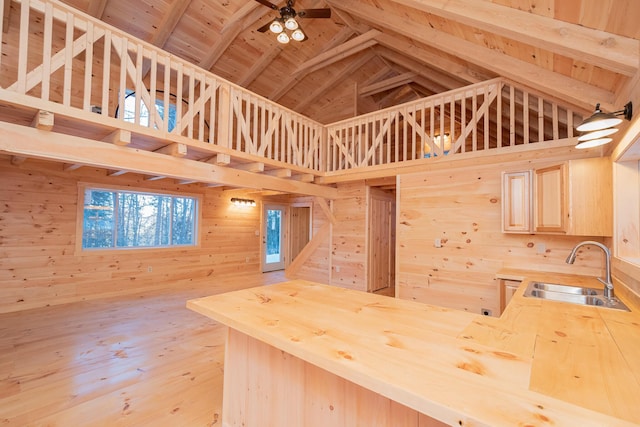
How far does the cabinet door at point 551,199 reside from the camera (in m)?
2.62

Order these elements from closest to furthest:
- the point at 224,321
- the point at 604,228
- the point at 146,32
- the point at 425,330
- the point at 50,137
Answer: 1. the point at 425,330
2. the point at 224,321
3. the point at 604,228
4. the point at 50,137
5. the point at 146,32

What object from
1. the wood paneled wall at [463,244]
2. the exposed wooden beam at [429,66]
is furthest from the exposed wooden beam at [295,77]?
the wood paneled wall at [463,244]

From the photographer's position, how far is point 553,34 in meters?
1.87

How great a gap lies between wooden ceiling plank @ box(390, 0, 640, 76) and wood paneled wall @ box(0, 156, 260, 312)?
5.65 meters

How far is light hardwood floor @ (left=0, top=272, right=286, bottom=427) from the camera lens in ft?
6.44

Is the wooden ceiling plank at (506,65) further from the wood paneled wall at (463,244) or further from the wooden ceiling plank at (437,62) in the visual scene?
the wood paneled wall at (463,244)

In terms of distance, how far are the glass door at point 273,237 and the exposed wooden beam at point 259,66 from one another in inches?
125

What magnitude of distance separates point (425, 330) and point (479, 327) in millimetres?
273

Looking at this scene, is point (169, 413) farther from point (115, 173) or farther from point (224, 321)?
point (115, 173)

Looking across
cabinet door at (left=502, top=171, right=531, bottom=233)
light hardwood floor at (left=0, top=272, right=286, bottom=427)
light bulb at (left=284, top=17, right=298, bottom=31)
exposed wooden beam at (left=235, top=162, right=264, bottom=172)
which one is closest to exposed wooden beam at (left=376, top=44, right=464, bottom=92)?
cabinet door at (left=502, top=171, right=531, bottom=233)

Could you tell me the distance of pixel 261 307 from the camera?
1.52m

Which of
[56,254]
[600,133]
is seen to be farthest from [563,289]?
[56,254]

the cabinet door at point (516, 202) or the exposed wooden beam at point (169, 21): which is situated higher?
the exposed wooden beam at point (169, 21)

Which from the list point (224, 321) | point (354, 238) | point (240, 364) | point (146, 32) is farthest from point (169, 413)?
point (146, 32)
